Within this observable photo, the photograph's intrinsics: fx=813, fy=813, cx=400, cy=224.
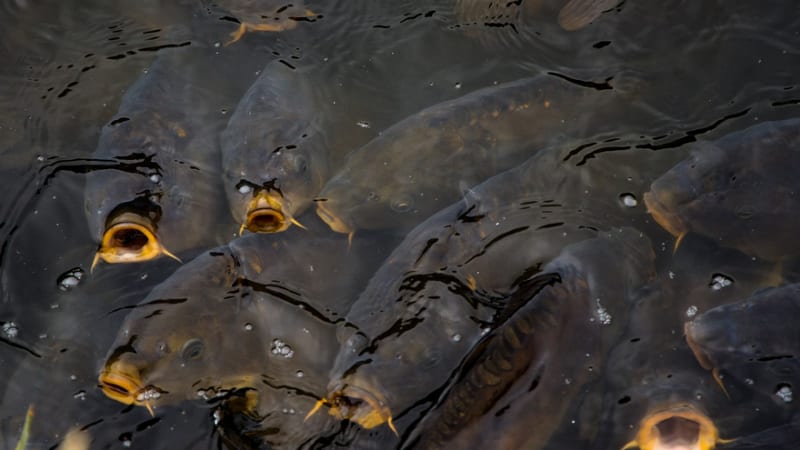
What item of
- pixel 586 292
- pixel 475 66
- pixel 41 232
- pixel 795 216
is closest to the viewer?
pixel 586 292

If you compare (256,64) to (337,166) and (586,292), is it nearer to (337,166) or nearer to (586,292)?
(337,166)

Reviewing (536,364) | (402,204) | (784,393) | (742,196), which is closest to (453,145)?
(402,204)

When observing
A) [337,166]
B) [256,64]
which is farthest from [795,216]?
[256,64]

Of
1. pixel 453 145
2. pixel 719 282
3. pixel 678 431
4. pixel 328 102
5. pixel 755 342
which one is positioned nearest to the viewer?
pixel 678 431

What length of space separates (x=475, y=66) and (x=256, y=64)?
41.6 inches

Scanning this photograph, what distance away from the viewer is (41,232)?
3.44 metres

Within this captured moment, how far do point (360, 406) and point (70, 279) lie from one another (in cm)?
138

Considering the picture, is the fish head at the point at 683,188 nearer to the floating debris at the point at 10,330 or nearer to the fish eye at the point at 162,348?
the fish eye at the point at 162,348

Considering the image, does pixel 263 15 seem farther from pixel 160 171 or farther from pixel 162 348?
pixel 162 348

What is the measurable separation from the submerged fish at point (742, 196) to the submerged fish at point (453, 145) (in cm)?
50

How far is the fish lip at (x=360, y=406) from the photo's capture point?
2.70m

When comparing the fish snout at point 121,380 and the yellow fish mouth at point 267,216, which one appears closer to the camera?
the fish snout at point 121,380

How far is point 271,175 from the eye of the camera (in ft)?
10.5

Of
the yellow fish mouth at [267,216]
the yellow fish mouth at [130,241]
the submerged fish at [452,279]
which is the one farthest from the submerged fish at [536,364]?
the yellow fish mouth at [130,241]
